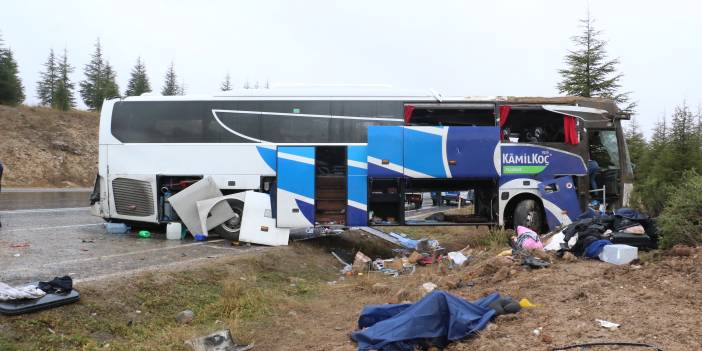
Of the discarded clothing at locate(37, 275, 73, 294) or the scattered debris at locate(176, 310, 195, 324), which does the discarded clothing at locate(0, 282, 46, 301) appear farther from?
the scattered debris at locate(176, 310, 195, 324)

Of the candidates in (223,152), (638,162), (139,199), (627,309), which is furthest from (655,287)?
(638,162)

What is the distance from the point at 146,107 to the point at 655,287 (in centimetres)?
1044

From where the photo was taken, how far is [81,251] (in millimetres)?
8914

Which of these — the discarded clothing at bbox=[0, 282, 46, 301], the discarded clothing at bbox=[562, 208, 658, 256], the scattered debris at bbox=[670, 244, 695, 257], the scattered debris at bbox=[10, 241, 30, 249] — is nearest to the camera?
the discarded clothing at bbox=[0, 282, 46, 301]

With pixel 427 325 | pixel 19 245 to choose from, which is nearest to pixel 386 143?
pixel 19 245

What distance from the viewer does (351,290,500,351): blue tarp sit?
4242 mm

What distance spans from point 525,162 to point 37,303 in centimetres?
→ 933

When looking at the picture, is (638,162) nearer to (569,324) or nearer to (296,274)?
(296,274)

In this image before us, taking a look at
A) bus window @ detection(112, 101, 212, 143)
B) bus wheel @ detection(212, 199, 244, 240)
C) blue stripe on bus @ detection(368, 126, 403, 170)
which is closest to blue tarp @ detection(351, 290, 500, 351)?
blue stripe on bus @ detection(368, 126, 403, 170)

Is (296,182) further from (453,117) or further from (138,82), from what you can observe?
(138,82)

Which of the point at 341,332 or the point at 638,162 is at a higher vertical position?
the point at 638,162

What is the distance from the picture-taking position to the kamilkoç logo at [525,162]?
11.4m

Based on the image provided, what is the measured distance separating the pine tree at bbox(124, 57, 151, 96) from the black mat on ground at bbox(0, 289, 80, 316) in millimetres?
54028

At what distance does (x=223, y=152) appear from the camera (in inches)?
466
